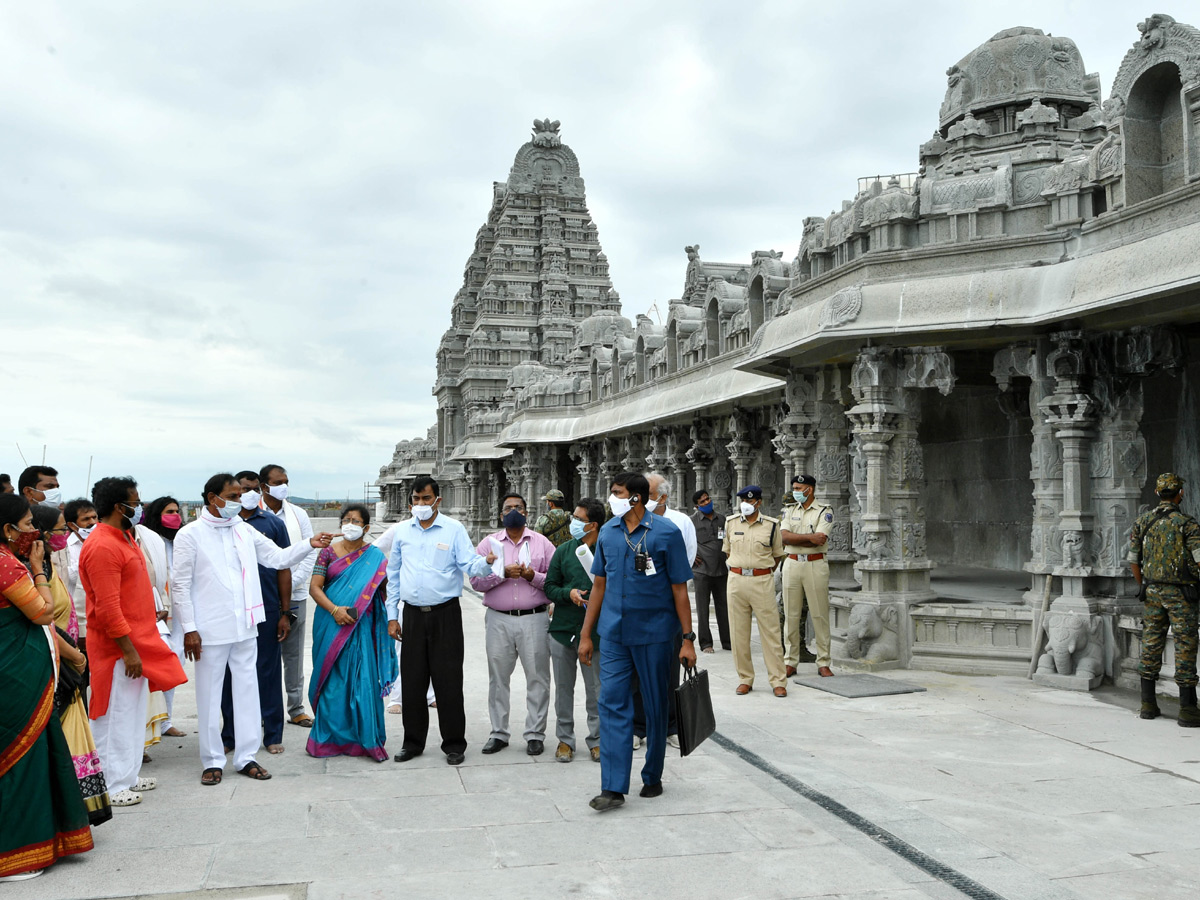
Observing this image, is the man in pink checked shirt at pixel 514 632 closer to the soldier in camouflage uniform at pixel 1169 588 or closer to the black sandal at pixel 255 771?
the black sandal at pixel 255 771

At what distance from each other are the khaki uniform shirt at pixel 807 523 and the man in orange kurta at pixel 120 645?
544 centimetres

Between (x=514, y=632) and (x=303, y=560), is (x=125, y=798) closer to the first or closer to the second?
(x=303, y=560)

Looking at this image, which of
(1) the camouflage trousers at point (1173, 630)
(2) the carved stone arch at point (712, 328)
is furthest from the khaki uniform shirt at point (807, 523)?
(2) the carved stone arch at point (712, 328)

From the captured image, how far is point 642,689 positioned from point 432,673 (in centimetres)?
160

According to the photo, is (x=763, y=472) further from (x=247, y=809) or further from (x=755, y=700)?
(x=247, y=809)

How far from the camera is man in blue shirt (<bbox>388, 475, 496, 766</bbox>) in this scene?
639cm

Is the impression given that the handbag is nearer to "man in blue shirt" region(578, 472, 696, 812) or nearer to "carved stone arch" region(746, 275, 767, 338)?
"man in blue shirt" region(578, 472, 696, 812)

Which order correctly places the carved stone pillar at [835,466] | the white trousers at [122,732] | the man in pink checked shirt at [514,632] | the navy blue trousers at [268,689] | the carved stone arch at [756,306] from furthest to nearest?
the carved stone arch at [756,306]
the carved stone pillar at [835,466]
the navy blue trousers at [268,689]
the man in pink checked shirt at [514,632]
the white trousers at [122,732]

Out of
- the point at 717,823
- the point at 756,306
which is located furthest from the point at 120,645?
the point at 756,306

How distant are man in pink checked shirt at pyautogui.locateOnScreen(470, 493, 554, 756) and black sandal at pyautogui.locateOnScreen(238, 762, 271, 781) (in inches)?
53.9

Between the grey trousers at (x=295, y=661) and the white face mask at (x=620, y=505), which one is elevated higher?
the white face mask at (x=620, y=505)

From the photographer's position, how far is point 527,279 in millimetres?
50781

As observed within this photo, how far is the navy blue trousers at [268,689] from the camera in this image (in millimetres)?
6672

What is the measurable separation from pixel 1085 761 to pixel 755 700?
2.71 m
